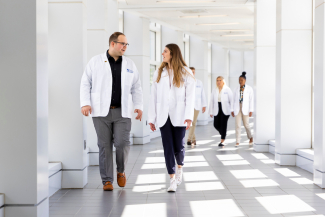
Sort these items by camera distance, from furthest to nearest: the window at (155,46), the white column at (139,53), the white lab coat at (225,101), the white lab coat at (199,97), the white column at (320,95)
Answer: the window at (155,46)
the white column at (139,53)
the white lab coat at (225,101)
the white lab coat at (199,97)
the white column at (320,95)

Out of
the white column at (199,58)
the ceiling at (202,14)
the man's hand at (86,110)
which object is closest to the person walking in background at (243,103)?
the ceiling at (202,14)

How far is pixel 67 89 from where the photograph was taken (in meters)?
4.89

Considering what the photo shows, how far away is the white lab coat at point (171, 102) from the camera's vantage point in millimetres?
4570

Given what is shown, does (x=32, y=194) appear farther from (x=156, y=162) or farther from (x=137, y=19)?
(x=137, y=19)

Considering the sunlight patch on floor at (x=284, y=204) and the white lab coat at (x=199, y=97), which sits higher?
the white lab coat at (x=199, y=97)

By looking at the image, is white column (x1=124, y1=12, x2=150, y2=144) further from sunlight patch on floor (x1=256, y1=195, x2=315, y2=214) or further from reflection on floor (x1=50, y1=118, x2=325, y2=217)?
sunlight patch on floor (x1=256, y1=195, x2=315, y2=214)

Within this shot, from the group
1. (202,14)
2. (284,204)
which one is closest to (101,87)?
(284,204)

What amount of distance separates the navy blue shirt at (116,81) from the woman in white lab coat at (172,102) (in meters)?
0.42

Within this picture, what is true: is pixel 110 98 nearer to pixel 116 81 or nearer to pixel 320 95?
pixel 116 81

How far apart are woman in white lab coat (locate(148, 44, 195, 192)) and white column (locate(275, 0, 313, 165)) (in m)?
2.55

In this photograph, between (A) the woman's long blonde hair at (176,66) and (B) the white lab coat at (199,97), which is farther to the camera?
(B) the white lab coat at (199,97)

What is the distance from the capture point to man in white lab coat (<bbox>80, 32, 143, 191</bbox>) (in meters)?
4.55

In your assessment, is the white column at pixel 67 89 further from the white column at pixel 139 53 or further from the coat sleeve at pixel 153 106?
the white column at pixel 139 53

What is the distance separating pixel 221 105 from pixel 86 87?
5.35m
